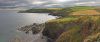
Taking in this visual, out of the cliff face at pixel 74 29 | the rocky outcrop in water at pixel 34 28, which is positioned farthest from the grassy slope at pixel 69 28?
the rocky outcrop in water at pixel 34 28

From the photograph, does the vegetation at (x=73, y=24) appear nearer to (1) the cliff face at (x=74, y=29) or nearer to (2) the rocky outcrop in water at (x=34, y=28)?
(1) the cliff face at (x=74, y=29)

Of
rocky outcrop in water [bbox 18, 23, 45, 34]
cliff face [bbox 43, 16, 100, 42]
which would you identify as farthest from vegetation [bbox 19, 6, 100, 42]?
rocky outcrop in water [bbox 18, 23, 45, 34]

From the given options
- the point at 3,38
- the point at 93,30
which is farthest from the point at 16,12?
the point at 93,30

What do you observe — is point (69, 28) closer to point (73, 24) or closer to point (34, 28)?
point (73, 24)

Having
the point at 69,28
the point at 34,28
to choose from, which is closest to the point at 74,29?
the point at 69,28

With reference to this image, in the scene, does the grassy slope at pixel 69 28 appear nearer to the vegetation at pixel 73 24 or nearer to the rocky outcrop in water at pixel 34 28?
the vegetation at pixel 73 24

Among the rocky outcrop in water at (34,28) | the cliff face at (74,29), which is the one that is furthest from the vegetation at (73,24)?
the rocky outcrop in water at (34,28)

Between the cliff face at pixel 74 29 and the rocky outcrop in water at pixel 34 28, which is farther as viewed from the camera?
the rocky outcrop in water at pixel 34 28

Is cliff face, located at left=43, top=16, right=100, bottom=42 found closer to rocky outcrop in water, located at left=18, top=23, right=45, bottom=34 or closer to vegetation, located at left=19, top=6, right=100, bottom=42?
vegetation, located at left=19, top=6, right=100, bottom=42
